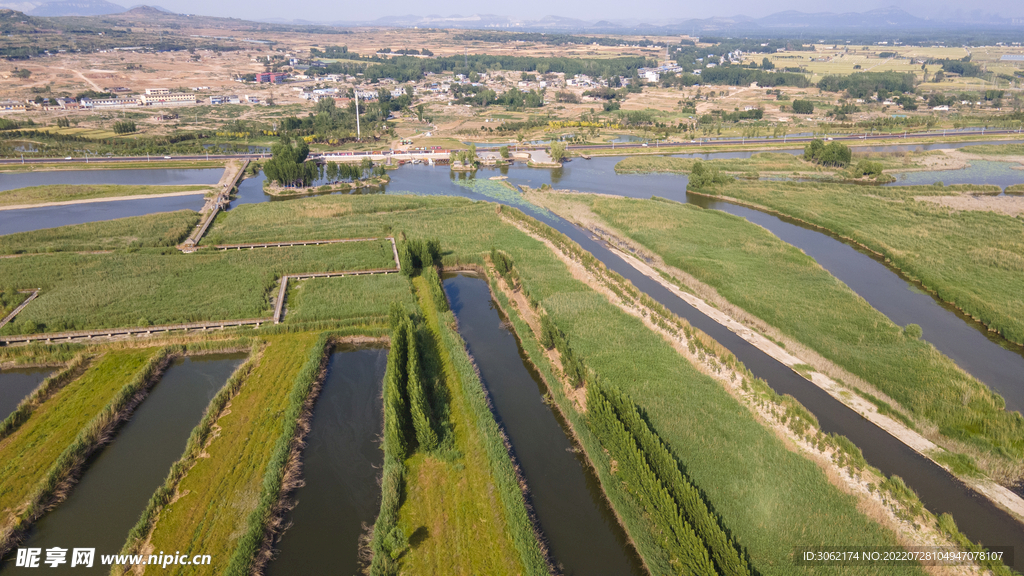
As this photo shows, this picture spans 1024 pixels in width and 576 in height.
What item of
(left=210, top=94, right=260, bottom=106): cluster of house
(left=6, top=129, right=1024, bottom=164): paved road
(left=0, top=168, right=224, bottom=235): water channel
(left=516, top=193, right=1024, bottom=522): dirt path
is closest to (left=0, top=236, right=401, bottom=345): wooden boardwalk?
(left=0, top=168, right=224, bottom=235): water channel

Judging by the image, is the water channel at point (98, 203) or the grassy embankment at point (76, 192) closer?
the water channel at point (98, 203)

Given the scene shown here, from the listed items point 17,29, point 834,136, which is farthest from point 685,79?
point 17,29

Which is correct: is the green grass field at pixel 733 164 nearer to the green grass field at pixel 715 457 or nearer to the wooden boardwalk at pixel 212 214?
the green grass field at pixel 715 457

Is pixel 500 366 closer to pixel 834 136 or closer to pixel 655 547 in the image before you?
pixel 655 547

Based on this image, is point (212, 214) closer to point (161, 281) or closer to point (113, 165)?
point (161, 281)

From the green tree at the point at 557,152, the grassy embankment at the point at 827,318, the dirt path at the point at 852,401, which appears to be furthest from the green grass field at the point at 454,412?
the green tree at the point at 557,152

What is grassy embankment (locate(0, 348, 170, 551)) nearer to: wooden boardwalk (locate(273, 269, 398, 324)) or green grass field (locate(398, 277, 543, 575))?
wooden boardwalk (locate(273, 269, 398, 324))

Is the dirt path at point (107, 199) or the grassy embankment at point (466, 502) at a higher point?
the dirt path at point (107, 199)
